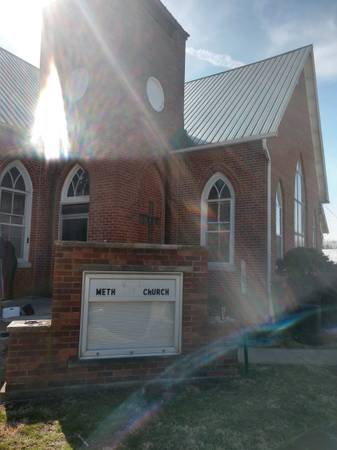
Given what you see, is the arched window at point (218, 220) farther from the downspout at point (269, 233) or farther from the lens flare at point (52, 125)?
the lens flare at point (52, 125)

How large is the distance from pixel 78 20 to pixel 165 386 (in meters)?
9.93

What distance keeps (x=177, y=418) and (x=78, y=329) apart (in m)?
1.46

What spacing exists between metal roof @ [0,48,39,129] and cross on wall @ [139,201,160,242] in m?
3.95

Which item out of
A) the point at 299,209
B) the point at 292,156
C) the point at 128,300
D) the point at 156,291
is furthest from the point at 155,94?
the point at 128,300

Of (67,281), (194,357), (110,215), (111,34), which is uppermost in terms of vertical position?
(111,34)

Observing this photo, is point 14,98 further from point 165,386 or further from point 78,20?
point 165,386

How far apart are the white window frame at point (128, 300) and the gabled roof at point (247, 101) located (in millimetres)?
6303

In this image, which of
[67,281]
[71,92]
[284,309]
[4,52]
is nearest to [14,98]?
[71,92]

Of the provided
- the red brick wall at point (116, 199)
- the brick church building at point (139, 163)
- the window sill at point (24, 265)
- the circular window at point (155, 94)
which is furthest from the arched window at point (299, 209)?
the window sill at point (24, 265)

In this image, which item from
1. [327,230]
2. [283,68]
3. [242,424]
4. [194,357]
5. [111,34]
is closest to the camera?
[242,424]

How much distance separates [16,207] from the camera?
10430 mm

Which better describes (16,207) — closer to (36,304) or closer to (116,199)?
(36,304)

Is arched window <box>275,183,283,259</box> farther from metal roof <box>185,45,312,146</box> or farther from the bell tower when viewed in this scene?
the bell tower

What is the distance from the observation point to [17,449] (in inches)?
123
